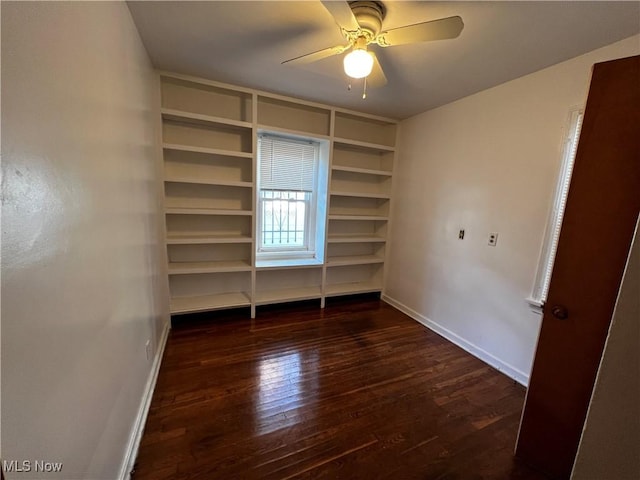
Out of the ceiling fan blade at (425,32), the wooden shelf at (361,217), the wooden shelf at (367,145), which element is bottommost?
the wooden shelf at (361,217)

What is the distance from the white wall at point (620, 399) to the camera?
61 centimetres

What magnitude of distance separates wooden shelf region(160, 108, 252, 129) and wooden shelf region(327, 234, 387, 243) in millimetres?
1640

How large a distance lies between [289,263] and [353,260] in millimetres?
883

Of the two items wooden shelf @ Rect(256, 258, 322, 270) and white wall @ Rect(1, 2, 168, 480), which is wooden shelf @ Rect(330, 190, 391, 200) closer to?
wooden shelf @ Rect(256, 258, 322, 270)

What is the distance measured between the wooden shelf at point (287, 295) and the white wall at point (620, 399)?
9.31ft

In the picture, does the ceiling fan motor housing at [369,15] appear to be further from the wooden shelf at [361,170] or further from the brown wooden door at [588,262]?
the wooden shelf at [361,170]

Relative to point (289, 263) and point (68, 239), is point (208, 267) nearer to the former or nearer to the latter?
point (289, 263)

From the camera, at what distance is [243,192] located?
3078 mm

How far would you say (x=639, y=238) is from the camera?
622 millimetres

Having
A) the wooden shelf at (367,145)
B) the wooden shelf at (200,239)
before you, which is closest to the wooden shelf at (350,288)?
the wooden shelf at (200,239)

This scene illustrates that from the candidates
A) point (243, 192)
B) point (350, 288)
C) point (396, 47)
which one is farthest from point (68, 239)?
point (350, 288)

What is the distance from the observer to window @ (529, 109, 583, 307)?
1.88 meters

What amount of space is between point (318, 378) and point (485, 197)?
2.19 m

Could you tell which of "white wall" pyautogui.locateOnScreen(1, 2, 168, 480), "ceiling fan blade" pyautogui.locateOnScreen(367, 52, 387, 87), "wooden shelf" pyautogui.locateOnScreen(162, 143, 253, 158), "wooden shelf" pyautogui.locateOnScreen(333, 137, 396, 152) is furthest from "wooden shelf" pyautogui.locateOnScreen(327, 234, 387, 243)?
"white wall" pyautogui.locateOnScreen(1, 2, 168, 480)
